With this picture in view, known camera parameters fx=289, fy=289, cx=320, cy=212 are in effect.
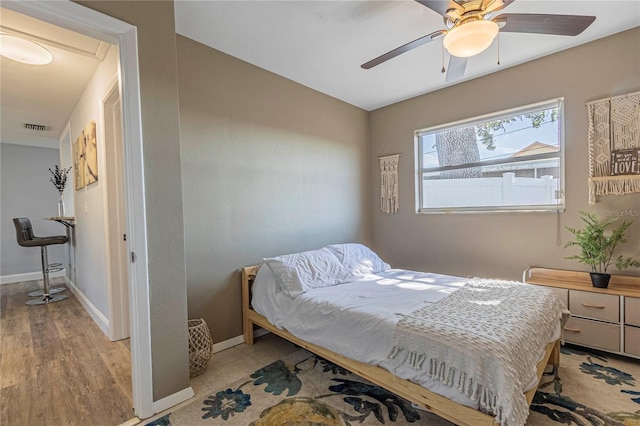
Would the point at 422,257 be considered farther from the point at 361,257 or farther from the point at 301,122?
the point at 301,122

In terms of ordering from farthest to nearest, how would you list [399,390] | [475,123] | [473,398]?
[475,123] → [399,390] → [473,398]

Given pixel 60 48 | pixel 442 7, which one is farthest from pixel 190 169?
pixel 442 7

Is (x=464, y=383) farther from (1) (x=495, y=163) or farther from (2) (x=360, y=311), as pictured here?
(1) (x=495, y=163)

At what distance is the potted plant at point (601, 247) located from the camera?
238 centimetres

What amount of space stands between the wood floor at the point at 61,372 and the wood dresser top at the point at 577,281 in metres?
3.40

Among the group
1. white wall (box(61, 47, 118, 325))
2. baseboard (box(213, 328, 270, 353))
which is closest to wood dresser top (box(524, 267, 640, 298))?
baseboard (box(213, 328, 270, 353))

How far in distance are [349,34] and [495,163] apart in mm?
2121

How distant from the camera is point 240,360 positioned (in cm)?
238

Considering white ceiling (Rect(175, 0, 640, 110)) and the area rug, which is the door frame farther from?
white ceiling (Rect(175, 0, 640, 110))

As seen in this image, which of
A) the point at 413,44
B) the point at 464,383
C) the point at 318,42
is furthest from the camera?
the point at 318,42

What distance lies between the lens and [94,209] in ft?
10.1

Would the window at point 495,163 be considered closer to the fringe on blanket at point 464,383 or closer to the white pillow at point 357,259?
the white pillow at point 357,259

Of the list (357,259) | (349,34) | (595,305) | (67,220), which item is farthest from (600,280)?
(67,220)

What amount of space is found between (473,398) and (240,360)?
1.77 m
